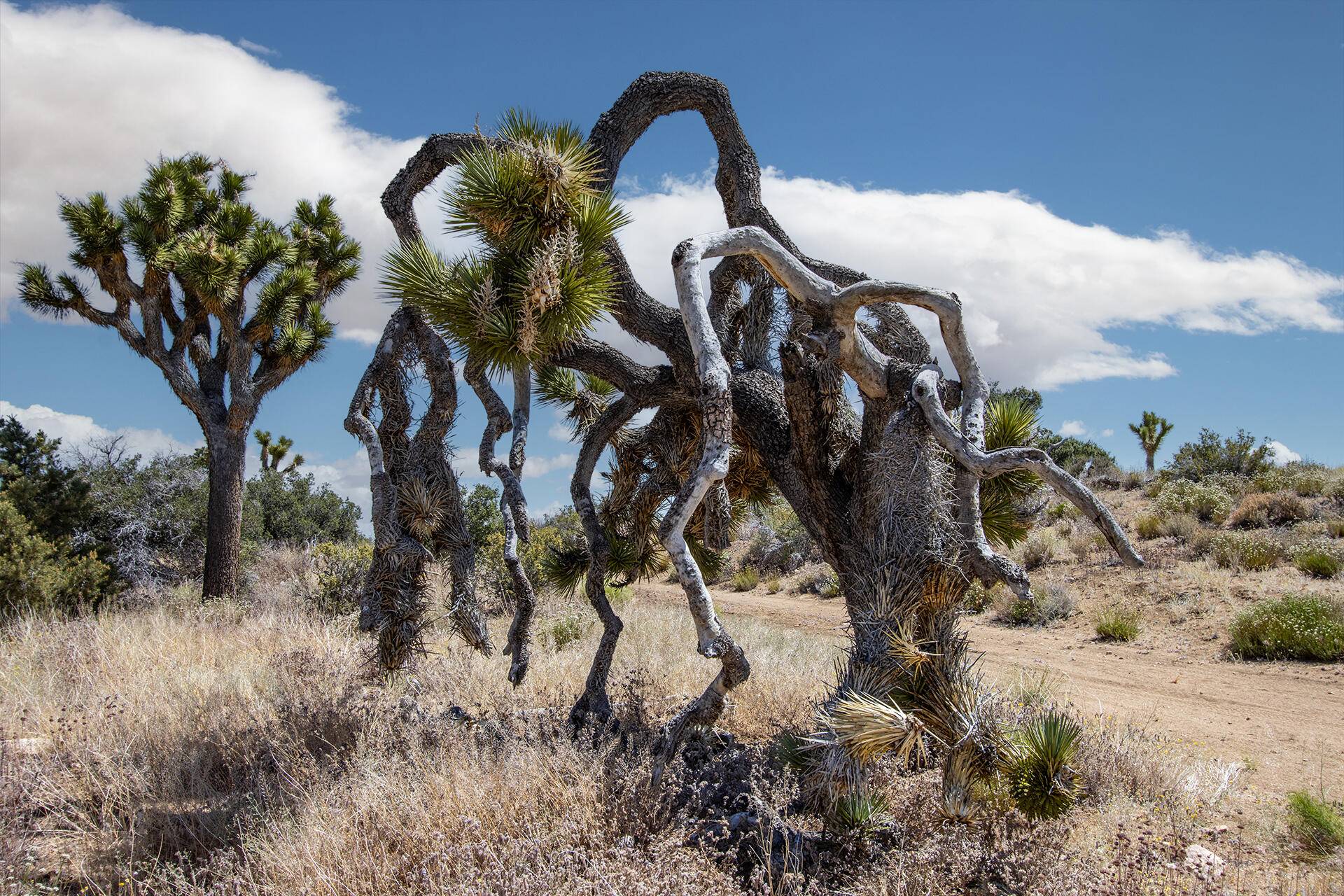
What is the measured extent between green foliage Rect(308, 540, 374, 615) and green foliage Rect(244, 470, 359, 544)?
664 cm

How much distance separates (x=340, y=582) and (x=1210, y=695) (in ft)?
43.1

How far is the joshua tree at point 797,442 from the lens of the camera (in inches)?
154

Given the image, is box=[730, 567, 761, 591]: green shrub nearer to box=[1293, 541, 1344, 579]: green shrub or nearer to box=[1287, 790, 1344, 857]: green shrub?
box=[1293, 541, 1344, 579]: green shrub

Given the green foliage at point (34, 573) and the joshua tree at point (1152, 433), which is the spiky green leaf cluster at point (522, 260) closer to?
the green foliage at point (34, 573)

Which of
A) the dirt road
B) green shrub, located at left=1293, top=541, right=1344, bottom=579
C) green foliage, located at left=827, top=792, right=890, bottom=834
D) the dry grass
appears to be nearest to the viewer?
the dry grass

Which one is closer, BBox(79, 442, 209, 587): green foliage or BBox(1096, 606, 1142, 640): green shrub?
BBox(1096, 606, 1142, 640): green shrub

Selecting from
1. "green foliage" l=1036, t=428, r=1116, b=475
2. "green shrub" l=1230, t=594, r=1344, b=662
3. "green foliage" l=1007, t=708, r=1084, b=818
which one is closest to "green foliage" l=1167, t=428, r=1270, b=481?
"green foliage" l=1036, t=428, r=1116, b=475

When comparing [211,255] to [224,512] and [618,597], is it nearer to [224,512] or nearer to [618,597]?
[224,512]

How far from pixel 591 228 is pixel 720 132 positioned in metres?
2.20

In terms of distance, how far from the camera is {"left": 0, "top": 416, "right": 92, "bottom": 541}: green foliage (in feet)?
44.2

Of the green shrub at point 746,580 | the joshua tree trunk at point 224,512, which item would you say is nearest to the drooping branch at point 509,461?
the joshua tree trunk at point 224,512

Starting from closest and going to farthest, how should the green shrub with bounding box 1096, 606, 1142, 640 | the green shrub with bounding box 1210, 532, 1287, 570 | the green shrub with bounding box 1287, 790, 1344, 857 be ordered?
the green shrub with bounding box 1287, 790, 1344, 857
the green shrub with bounding box 1096, 606, 1142, 640
the green shrub with bounding box 1210, 532, 1287, 570

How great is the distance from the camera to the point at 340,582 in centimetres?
1383

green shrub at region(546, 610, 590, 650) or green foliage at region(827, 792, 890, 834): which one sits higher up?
green foliage at region(827, 792, 890, 834)
